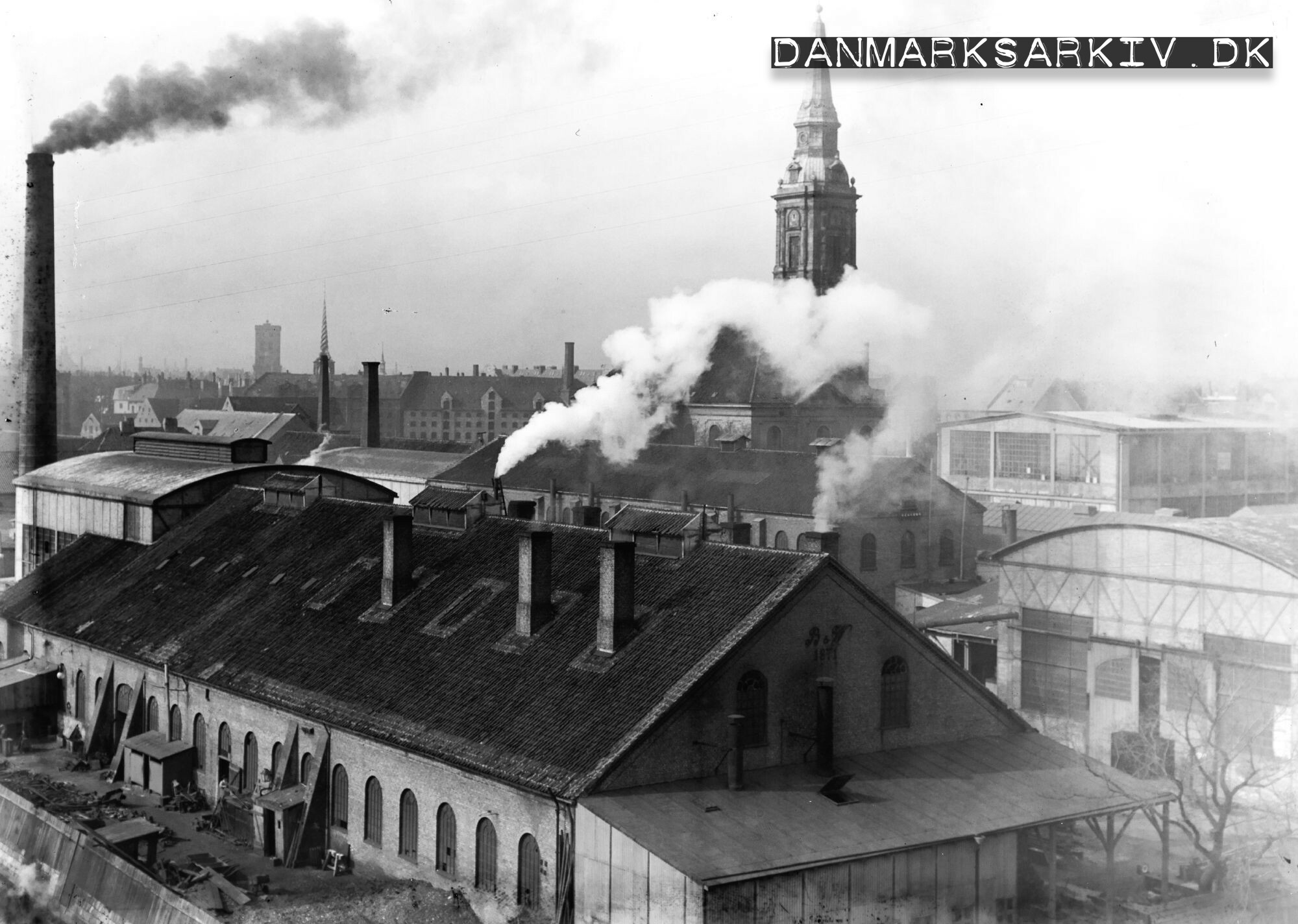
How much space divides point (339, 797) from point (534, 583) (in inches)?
244

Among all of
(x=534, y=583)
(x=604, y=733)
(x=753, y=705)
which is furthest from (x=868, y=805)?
(x=534, y=583)

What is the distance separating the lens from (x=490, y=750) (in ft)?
82.8

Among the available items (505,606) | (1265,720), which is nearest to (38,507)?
(505,606)

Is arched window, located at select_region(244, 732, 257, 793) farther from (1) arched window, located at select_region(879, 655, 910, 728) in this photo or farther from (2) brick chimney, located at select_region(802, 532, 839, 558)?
(1) arched window, located at select_region(879, 655, 910, 728)

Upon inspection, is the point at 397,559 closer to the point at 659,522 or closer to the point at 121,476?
the point at 659,522

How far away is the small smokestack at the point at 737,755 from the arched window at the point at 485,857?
Answer: 4.49m

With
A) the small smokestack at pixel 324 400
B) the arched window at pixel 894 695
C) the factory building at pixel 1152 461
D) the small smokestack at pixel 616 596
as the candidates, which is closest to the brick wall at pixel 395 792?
the small smokestack at pixel 616 596

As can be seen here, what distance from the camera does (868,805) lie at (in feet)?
79.8

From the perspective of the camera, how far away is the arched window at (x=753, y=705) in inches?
985

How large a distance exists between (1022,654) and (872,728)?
13.3 meters

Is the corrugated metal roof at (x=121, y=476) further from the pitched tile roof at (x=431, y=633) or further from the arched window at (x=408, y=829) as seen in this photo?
the arched window at (x=408, y=829)

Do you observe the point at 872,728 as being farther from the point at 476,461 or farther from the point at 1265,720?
the point at 476,461

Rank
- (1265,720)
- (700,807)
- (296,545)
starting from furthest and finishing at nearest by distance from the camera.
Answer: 1. (296,545)
2. (1265,720)
3. (700,807)

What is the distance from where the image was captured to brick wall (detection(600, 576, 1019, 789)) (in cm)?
2414
